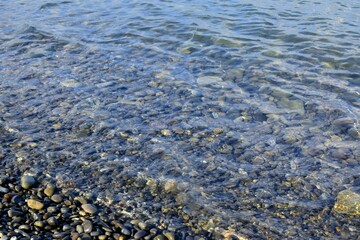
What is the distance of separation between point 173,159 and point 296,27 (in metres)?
7.43

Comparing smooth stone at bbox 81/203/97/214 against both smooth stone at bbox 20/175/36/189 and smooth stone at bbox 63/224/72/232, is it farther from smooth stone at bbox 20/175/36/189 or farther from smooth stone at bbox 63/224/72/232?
smooth stone at bbox 20/175/36/189

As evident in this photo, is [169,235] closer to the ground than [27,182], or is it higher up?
closer to the ground

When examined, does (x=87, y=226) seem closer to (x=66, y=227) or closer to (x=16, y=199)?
(x=66, y=227)

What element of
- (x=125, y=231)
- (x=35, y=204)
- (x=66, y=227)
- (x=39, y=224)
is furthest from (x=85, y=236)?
(x=35, y=204)

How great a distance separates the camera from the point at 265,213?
571 cm

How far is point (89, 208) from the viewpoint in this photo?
5.64 m

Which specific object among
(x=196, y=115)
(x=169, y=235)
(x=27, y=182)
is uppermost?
(x=27, y=182)

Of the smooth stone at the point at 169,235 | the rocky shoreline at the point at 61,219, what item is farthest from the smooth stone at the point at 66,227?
the smooth stone at the point at 169,235

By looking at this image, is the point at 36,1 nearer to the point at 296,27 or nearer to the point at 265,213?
the point at 296,27

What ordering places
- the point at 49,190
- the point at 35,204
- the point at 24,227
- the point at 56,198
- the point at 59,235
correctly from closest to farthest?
the point at 59,235
the point at 24,227
the point at 35,204
the point at 56,198
the point at 49,190

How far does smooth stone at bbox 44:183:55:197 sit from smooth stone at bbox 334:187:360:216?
344cm

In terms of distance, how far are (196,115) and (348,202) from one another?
3.10 metres

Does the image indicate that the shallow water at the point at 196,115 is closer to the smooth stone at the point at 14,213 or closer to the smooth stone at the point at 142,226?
the smooth stone at the point at 142,226

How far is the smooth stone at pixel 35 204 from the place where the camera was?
555cm
